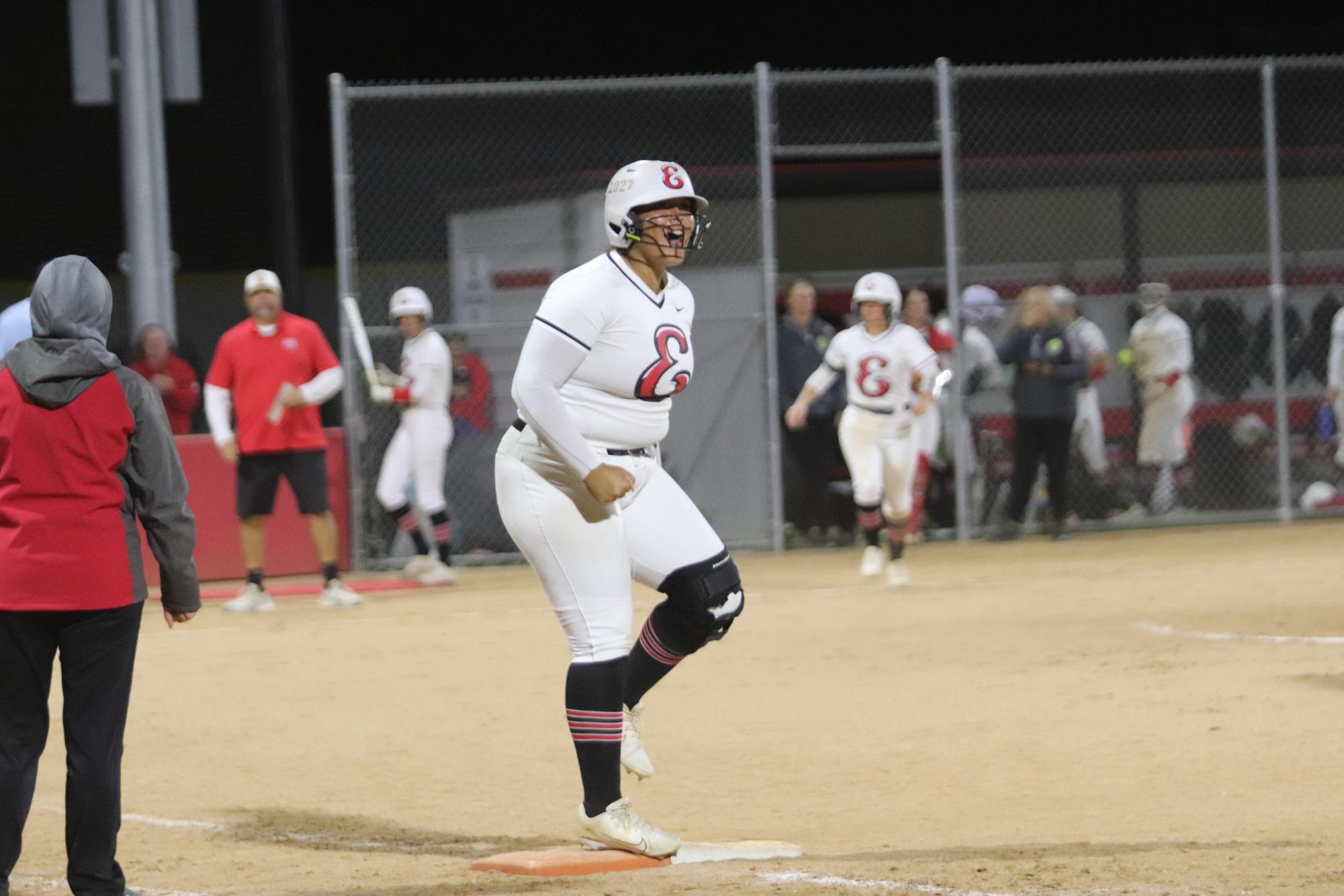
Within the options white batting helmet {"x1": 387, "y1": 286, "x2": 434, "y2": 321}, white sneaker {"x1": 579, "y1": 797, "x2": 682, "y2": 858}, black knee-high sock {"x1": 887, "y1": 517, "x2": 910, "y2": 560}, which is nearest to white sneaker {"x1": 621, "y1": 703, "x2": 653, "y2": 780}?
white sneaker {"x1": 579, "y1": 797, "x2": 682, "y2": 858}

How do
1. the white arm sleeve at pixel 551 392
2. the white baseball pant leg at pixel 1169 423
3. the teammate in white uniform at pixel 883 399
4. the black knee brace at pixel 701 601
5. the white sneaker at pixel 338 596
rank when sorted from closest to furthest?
the white arm sleeve at pixel 551 392 → the black knee brace at pixel 701 601 → the white sneaker at pixel 338 596 → the teammate in white uniform at pixel 883 399 → the white baseball pant leg at pixel 1169 423

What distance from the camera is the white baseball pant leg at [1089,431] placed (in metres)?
16.6

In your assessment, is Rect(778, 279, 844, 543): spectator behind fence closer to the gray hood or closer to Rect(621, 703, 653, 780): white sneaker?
Rect(621, 703, 653, 780): white sneaker

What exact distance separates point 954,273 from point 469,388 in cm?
415

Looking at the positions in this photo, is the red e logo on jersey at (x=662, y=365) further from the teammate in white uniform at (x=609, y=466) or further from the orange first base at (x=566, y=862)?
the orange first base at (x=566, y=862)

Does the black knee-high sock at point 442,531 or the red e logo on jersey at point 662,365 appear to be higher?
the red e logo on jersey at point 662,365

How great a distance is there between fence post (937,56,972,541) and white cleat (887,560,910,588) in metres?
2.80

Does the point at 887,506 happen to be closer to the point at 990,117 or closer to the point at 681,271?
the point at 681,271

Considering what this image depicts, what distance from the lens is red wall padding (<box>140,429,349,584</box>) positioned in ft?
48.5

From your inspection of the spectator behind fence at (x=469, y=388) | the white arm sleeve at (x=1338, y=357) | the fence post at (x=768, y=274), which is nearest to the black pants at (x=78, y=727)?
the spectator behind fence at (x=469, y=388)

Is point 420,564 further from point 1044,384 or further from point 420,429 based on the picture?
point 1044,384

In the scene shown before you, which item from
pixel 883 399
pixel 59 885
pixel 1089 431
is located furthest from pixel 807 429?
pixel 59 885

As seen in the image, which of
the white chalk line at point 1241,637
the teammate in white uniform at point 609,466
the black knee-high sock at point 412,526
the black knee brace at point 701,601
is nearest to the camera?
the teammate in white uniform at point 609,466

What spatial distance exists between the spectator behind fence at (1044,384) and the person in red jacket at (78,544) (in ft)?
37.5
